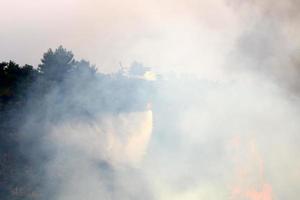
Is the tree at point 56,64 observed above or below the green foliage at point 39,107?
above

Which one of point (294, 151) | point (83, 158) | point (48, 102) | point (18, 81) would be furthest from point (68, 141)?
point (294, 151)

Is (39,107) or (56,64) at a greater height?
(56,64)

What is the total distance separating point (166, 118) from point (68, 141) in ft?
12.6

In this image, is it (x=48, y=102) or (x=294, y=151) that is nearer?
(x=294, y=151)

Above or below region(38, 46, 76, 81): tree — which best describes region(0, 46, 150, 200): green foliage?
below

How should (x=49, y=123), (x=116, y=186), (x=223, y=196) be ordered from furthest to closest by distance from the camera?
(x=49, y=123) → (x=116, y=186) → (x=223, y=196)

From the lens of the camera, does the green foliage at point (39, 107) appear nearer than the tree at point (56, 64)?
Yes

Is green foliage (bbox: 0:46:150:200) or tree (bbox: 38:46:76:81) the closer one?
green foliage (bbox: 0:46:150:200)

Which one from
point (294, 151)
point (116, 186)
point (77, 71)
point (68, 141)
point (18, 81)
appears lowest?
point (116, 186)

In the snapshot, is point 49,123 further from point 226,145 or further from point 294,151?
point 294,151

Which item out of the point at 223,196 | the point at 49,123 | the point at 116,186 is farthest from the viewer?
the point at 49,123

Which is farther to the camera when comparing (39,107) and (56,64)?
(56,64)

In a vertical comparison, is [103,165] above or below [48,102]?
below

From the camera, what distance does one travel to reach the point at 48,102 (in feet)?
53.6
